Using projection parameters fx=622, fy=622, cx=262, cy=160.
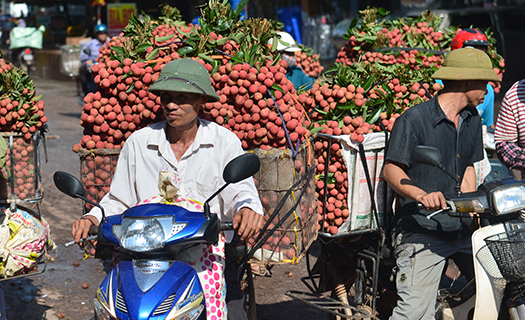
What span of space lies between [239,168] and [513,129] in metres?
2.29

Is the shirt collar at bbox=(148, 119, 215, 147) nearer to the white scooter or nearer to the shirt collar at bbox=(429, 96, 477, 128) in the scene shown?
the white scooter

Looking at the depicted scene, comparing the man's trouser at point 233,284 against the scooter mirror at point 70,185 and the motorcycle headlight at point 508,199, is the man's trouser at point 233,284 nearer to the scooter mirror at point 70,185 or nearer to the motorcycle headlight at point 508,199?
the scooter mirror at point 70,185

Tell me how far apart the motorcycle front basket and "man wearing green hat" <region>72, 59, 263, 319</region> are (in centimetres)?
116

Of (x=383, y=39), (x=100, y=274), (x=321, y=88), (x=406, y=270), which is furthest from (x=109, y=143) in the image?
(x=383, y=39)

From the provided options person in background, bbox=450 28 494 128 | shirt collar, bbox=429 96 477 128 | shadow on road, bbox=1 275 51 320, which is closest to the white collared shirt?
shirt collar, bbox=429 96 477 128

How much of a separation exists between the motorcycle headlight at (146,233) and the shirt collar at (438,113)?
1618 mm

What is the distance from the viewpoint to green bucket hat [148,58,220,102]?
9.64ft

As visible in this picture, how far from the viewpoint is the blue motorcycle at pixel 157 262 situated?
2.36 m

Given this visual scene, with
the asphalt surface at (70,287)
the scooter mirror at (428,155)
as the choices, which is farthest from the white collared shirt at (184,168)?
the asphalt surface at (70,287)

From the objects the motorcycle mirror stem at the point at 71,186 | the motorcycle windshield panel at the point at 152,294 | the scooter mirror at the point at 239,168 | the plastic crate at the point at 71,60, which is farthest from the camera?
the plastic crate at the point at 71,60

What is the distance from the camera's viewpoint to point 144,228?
246 centimetres

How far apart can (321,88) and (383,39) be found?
188 cm

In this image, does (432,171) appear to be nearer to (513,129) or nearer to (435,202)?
(435,202)

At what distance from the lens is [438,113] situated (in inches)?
134
